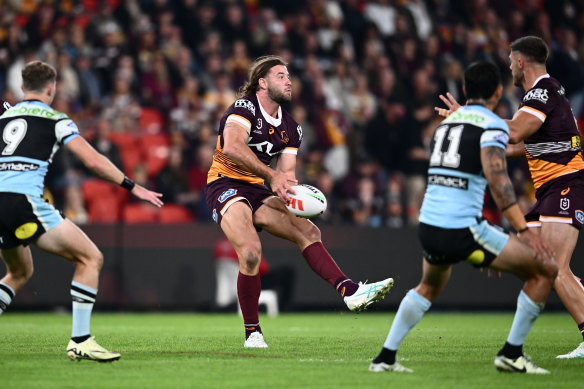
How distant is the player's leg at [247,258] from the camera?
848 cm

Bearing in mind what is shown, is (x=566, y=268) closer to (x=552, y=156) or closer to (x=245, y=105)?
(x=552, y=156)

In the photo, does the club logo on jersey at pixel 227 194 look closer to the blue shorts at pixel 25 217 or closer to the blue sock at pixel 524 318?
the blue shorts at pixel 25 217

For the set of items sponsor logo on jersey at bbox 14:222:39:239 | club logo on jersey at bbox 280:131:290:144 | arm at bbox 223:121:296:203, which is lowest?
sponsor logo on jersey at bbox 14:222:39:239

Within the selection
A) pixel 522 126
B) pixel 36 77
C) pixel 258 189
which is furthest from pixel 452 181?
pixel 36 77

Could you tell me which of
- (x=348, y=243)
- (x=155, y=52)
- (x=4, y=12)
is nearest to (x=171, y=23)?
(x=155, y=52)

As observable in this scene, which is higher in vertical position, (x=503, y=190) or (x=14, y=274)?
(x=503, y=190)

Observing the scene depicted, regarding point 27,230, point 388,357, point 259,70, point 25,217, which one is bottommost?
point 388,357

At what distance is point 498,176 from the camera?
6414mm

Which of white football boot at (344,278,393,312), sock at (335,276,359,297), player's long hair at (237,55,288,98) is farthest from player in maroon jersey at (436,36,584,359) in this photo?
player's long hair at (237,55,288,98)

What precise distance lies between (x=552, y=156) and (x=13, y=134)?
4.81 metres

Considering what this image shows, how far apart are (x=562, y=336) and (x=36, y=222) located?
630 centimetres

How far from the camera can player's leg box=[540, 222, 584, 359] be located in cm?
815

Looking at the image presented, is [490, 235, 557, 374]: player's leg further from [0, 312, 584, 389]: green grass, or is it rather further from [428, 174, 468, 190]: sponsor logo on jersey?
[428, 174, 468, 190]: sponsor logo on jersey

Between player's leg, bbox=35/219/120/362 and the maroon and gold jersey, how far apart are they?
4.04 meters
